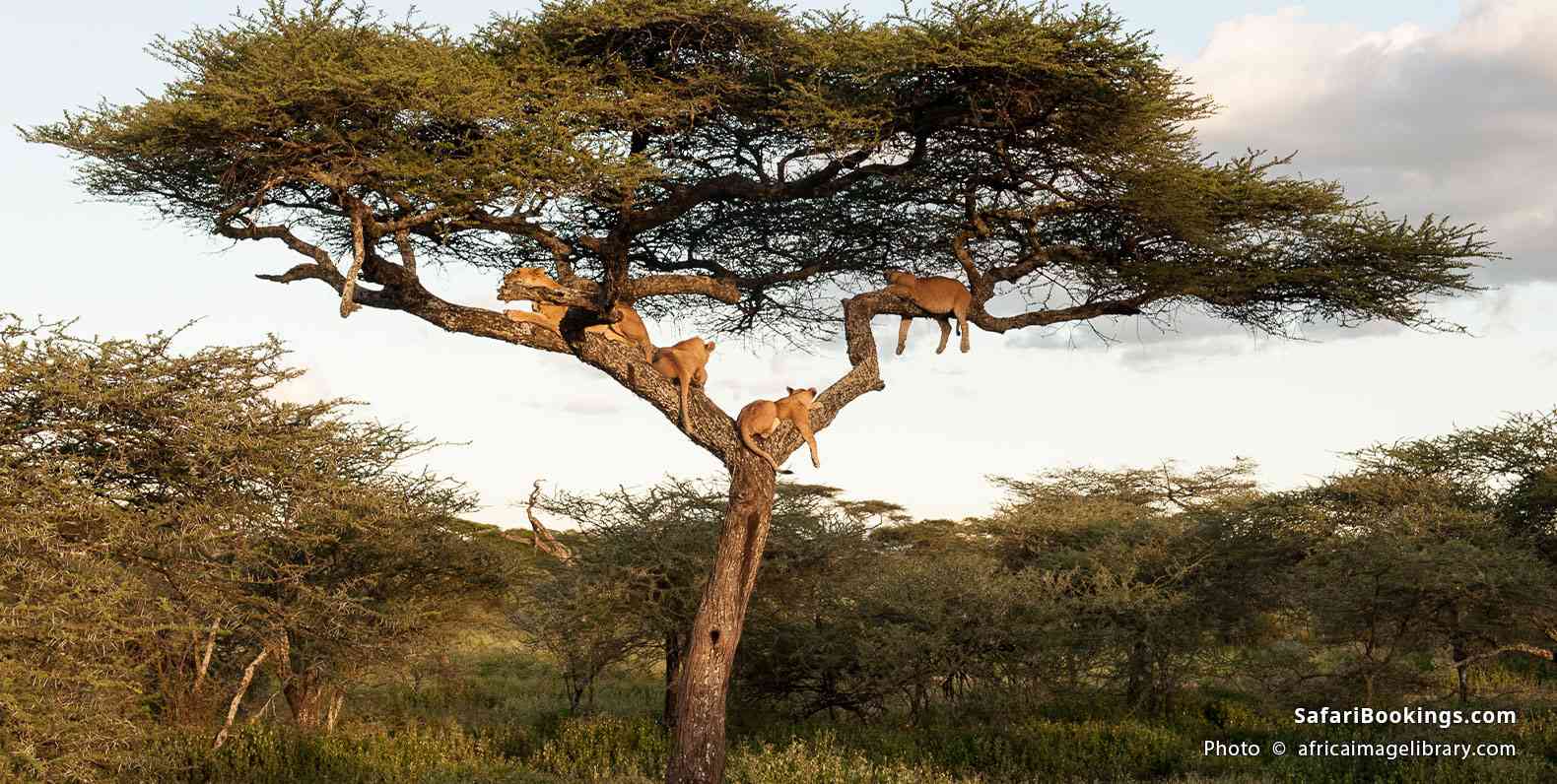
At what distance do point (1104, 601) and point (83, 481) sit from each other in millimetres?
12331

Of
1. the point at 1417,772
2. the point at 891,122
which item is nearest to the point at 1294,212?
the point at 891,122

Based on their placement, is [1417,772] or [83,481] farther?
[1417,772]

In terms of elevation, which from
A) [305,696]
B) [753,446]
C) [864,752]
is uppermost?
[753,446]

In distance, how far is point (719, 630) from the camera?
11.2 m

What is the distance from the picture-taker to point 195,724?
15289 millimetres

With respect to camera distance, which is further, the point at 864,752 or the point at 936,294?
the point at 864,752

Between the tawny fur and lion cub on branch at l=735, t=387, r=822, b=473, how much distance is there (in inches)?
21.2

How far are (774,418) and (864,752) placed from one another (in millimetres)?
3974

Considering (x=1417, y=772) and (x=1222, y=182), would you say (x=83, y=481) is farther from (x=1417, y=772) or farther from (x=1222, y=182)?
(x=1417, y=772)

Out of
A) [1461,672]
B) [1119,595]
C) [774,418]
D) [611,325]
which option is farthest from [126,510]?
[1461,672]

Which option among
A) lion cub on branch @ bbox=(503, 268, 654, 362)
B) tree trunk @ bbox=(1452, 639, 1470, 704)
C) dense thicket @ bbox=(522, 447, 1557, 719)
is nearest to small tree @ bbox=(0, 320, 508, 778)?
lion cub on branch @ bbox=(503, 268, 654, 362)

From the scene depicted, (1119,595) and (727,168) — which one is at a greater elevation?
(727,168)

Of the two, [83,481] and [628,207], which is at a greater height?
[628,207]

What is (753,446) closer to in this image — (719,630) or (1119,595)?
(719,630)
